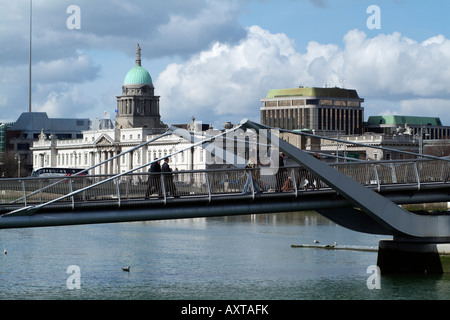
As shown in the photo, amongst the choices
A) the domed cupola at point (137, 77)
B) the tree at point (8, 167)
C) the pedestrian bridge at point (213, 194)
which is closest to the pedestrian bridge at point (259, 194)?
the pedestrian bridge at point (213, 194)

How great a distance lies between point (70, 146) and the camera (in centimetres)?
19300

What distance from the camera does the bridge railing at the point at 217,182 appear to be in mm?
31844

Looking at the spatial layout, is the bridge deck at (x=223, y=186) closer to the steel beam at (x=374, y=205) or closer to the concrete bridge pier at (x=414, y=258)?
the steel beam at (x=374, y=205)

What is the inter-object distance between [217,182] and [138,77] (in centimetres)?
16410

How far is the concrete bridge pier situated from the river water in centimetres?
36

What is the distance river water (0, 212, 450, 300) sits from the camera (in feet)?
108

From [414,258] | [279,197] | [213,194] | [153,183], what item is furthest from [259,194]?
[414,258]

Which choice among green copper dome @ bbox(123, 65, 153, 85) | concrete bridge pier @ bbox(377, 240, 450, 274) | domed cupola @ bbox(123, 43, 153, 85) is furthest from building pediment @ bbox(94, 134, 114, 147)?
concrete bridge pier @ bbox(377, 240, 450, 274)

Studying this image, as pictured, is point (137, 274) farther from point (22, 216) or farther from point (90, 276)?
point (22, 216)

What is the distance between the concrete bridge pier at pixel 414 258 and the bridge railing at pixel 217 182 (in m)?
2.05

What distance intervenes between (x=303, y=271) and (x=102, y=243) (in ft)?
57.2

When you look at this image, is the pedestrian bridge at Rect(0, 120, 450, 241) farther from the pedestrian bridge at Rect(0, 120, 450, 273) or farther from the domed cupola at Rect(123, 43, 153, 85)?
the domed cupola at Rect(123, 43, 153, 85)

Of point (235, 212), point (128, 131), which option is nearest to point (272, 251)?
point (235, 212)

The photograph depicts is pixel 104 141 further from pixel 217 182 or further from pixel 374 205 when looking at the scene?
pixel 374 205
